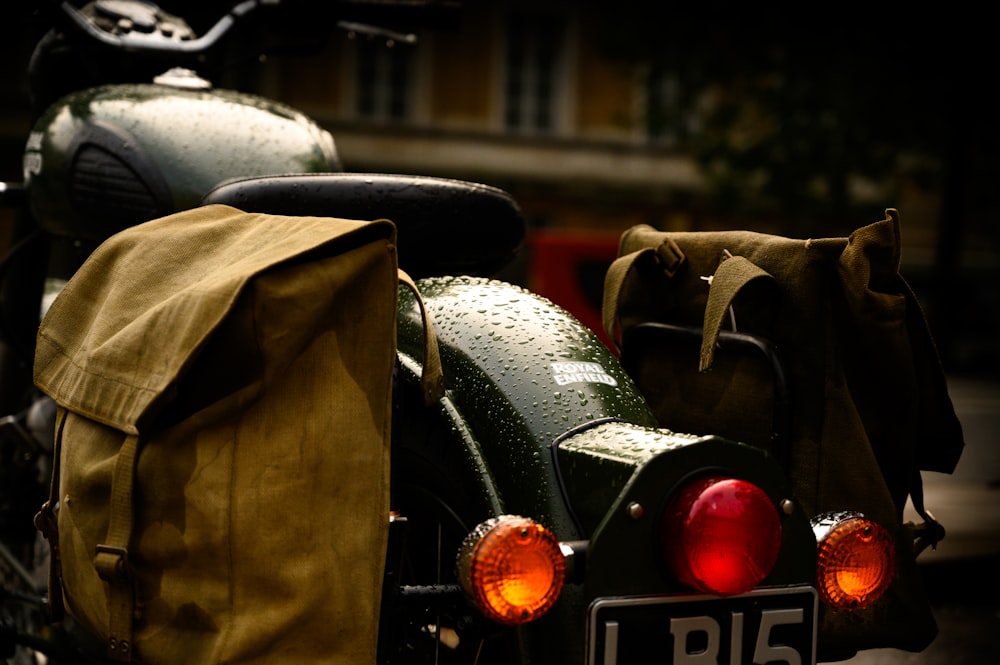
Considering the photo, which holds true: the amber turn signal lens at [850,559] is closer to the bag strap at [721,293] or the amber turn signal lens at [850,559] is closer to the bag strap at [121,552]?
the bag strap at [721,293]

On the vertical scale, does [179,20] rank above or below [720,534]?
above

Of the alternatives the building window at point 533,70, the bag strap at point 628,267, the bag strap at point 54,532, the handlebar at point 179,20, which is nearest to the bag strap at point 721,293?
the bag strap at point 628,267

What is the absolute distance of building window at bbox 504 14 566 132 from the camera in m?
25.3

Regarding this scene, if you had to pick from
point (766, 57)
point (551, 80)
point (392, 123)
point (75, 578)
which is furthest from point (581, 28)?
point (75, 578)

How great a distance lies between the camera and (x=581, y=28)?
25188 millimetres

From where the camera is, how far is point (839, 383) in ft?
6.12

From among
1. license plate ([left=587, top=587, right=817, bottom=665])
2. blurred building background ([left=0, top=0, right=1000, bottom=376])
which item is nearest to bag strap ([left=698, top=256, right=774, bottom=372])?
A: license plate ([left=587, top=587, right=817, bottom=665])

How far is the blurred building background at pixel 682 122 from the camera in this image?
1623cm

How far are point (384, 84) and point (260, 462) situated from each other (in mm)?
23961

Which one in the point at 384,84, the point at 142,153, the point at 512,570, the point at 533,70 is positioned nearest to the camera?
the point at 512,570

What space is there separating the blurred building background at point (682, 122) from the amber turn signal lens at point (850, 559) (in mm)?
7243

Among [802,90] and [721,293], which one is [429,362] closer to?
[721,293]

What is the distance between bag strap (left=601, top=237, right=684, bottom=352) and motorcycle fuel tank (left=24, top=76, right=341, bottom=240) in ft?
2.82

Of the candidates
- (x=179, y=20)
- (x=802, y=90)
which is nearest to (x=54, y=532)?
(x=179, y=20)
